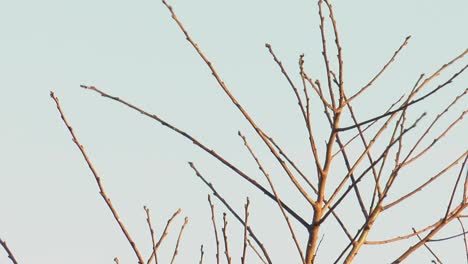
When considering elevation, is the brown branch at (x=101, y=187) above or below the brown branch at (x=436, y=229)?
above

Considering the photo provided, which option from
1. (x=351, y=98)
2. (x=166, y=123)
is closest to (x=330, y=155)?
(x=351, y=98)

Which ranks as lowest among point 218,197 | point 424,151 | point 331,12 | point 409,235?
point 409,235

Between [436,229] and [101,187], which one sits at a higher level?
[101,187]

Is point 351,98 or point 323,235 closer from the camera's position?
point 323,235

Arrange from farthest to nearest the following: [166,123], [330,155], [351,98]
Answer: [351,98], [330,155], [166,123]

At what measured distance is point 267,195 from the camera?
3.56 metres

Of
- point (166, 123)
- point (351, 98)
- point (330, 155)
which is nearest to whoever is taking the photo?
point (166, 123)

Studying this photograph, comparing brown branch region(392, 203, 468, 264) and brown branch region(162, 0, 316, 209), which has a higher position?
brown branch region(162, 0, 316, 209)

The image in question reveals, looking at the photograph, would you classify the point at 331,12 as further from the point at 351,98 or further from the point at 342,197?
the point at 342,197

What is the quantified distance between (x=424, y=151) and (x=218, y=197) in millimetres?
903

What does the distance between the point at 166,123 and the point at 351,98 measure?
38.9 inches

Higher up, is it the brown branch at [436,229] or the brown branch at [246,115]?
the brown branch at [246,115]

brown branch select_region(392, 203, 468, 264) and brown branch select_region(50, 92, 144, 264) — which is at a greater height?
brown branch select_region(50, 92, 144, 264)

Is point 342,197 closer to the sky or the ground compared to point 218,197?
closer to the ground
